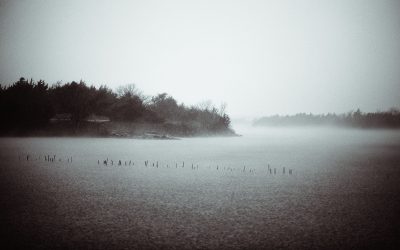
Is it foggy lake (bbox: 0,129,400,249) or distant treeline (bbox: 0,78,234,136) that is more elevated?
distant treeline (bbox: 0,78,234,136)

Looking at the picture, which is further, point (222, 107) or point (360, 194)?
point (222, 107)

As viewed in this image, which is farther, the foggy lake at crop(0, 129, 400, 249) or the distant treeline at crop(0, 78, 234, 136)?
the distant treeline at crop(0, 78, 234, 136)

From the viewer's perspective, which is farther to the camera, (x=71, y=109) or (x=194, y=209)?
(x=71, y=109)

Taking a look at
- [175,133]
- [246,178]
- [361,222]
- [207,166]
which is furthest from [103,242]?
[175,133]

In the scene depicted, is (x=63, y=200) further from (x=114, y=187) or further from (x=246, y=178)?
(x=246, y=178)

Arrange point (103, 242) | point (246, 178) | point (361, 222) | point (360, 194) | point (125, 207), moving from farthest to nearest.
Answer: point (246, 178) → point (360, 194) → point (125, 207) → point (361, 222) → point (103, 242)

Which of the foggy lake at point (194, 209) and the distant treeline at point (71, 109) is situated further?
the distant treeline at point (71, 109)

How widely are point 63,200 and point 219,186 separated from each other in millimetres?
6789

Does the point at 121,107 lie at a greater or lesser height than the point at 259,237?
greater

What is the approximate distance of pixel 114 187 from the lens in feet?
40.6

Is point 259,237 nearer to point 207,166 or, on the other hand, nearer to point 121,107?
point 207,166

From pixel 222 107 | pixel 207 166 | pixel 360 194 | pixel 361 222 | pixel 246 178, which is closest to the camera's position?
pixel 361 222

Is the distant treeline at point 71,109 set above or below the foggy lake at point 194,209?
above

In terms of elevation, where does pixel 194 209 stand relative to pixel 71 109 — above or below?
below
